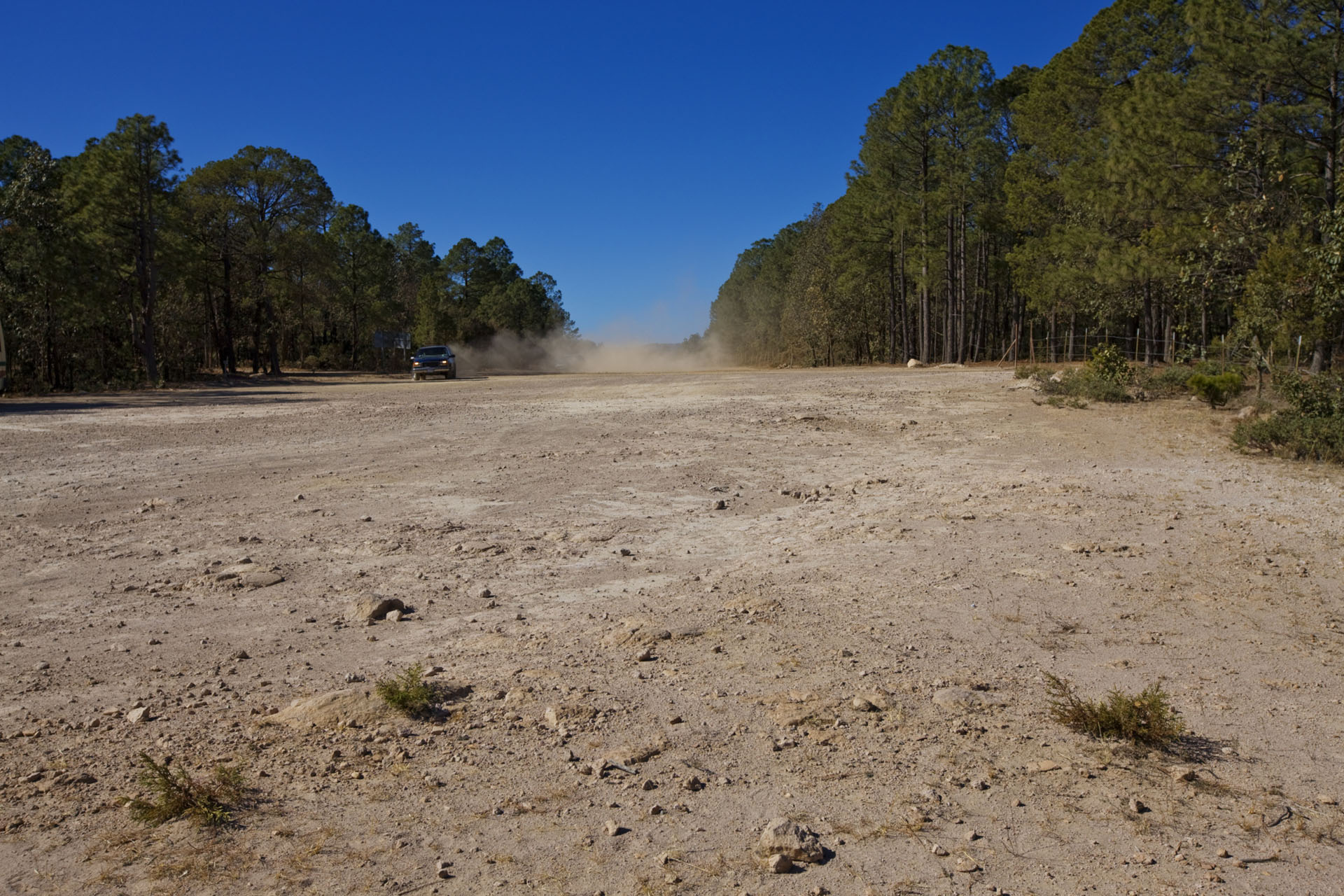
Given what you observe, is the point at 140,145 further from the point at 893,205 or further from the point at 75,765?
the point at 75,765

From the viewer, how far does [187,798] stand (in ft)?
11.6

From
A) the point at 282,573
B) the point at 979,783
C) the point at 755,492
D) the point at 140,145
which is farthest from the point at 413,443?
the point at 140,145

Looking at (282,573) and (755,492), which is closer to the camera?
(282,573)

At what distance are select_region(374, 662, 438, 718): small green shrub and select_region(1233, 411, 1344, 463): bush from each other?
11654 millimetres

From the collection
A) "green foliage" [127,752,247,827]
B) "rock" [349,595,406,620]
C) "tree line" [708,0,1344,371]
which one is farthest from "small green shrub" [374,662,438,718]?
Result: "tree line" [708,0,1344,371]

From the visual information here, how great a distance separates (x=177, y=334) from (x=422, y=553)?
43.7m

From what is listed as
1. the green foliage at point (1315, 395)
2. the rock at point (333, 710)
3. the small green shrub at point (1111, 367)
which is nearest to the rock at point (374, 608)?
the rock at point (333, 710)

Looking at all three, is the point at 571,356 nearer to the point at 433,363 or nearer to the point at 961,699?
the point at 433,363

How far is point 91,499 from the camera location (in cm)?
1000

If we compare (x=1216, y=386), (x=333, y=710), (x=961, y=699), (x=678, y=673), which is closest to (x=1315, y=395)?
(x=1216, y=386)

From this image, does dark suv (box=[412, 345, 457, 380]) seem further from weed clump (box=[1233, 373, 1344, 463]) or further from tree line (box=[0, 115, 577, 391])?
weed clump (box=[1233, 373, 1344, 463])

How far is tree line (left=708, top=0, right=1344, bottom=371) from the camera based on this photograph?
21.2 m

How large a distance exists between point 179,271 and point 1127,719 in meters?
45.8

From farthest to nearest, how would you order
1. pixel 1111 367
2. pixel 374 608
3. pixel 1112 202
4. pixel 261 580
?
pixel 1112 202 < pixel 1111 367 < pixel 261 580 < pixel 374 608
